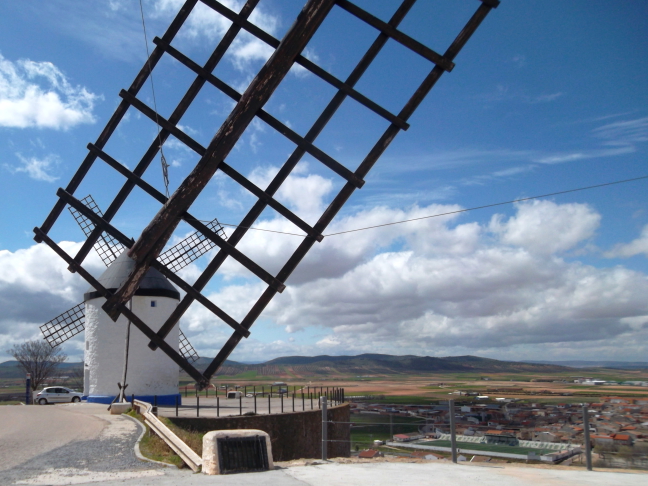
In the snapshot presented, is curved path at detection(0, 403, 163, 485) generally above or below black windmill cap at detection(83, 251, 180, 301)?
below

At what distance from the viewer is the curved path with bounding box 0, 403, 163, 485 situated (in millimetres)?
7578

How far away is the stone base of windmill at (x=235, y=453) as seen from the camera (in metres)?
7.67

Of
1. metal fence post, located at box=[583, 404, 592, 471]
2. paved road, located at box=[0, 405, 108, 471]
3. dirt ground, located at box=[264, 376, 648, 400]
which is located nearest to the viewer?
metal fence post, located at box=[583, 404, 592, 471]

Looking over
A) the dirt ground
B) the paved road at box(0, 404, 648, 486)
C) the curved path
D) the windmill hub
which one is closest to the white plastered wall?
the windmill hub

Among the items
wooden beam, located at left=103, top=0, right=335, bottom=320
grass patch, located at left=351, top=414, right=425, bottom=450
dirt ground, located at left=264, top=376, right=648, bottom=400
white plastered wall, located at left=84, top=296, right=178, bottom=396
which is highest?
wooden beam, located at left=103, top=0, right=335, bottom=320

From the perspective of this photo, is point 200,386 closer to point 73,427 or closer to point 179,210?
point 179,210

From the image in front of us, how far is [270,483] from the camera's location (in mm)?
6742

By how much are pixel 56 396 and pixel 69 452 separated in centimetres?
2285

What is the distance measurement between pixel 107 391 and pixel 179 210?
1852 centimetres

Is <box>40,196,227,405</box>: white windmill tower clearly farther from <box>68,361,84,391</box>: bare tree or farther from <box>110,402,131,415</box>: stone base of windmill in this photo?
<box>68,361,84,391</box>: bare tree

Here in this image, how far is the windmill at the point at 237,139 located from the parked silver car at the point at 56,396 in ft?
77.7

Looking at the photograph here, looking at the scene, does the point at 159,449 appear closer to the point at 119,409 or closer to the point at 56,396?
the point at 119,409

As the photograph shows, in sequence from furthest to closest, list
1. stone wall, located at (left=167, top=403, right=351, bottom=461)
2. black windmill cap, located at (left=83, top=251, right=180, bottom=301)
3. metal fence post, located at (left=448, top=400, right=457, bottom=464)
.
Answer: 1. black windmill cap, located at (left=83, top=251, right=180, bottom=301)
2. stone wall, located at (left=167, top=403, right=351, bottom=461)
3. metal fence post, located at (left=448, top=400, right=457, bottom=464)

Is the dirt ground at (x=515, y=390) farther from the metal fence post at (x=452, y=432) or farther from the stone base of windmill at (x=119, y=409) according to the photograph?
the metal fence post at (x=452, y=432)
